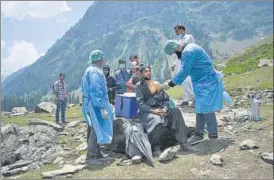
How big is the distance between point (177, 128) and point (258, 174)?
2.34 m

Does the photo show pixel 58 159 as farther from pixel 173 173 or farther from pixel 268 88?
pixel 268 88

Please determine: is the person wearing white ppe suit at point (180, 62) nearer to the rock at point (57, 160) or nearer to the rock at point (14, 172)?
the rock at point (57, 160)

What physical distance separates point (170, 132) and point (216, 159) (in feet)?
5.53

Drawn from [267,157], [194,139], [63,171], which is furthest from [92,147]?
[267,157]

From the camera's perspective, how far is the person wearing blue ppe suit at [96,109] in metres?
9.66

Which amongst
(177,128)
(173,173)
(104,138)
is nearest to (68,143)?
(104,138)

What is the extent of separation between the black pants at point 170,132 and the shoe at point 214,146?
0.64 m

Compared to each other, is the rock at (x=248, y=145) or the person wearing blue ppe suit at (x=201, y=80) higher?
the person wearing blue ppe suit at (x=201, y=80)

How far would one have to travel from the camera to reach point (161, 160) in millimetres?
9156

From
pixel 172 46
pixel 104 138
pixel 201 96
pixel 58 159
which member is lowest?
pixel 58 159

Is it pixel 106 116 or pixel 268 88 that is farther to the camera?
pixel 268 88

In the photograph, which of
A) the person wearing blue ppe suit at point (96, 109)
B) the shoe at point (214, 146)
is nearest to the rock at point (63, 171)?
the person wearing blue ppe suit at point (96, 109)

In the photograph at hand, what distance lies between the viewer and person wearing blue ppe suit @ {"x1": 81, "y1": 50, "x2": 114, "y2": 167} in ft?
31.7

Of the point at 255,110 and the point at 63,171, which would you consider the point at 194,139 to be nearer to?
the point at 255,110
